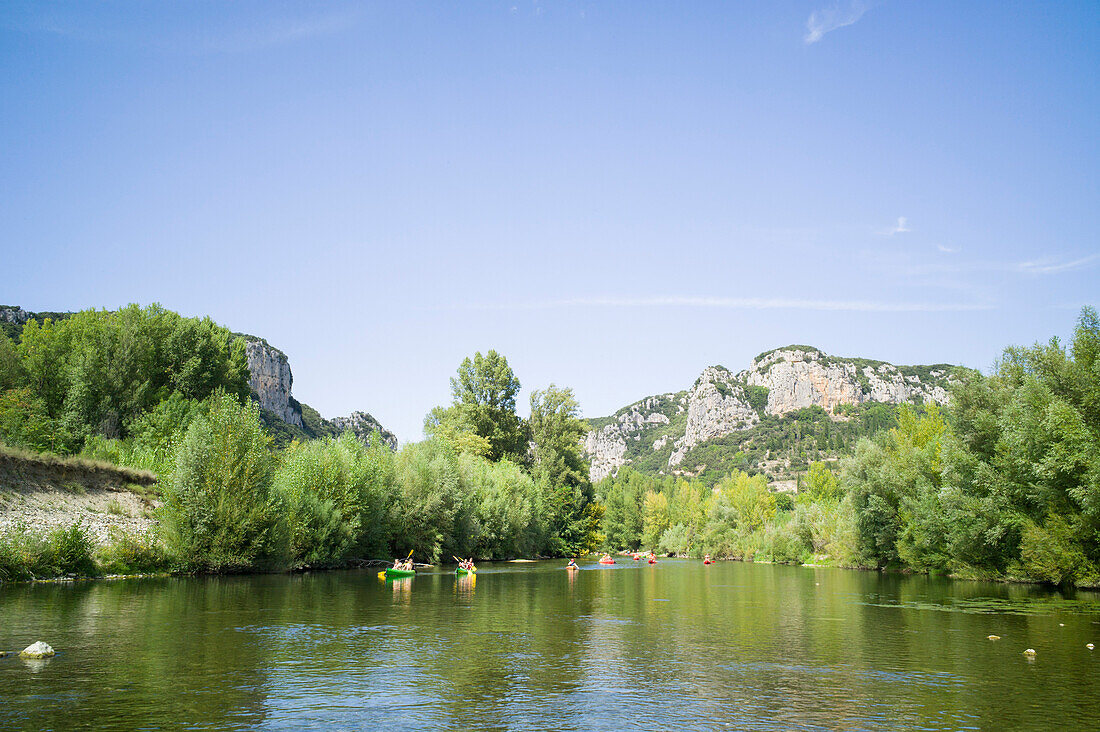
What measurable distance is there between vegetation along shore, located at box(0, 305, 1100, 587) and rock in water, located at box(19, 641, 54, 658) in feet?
68.5

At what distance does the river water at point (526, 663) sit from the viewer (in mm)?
14711

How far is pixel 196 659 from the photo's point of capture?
63.6 ft

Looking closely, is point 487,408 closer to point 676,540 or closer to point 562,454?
point 562,454

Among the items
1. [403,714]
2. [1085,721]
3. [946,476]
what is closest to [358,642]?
[403,714]

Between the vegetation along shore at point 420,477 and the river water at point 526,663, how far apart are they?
7.24 m

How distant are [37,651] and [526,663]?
12.1 m

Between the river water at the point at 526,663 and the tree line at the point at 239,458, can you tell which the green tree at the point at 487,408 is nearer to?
the tree line at the point at 239,458

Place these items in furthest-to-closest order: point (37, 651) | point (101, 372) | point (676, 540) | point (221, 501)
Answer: point (676, 540) < point (101, 372) < point (221, 501) < point (37, 651)

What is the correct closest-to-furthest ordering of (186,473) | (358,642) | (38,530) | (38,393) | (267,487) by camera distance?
(358,642) < (38,530) < (186,473) < (267,487) < (38,393)

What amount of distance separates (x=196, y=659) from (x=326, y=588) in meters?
22.7

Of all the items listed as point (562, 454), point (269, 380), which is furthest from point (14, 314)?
point (562, 454)

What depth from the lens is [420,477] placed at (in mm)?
71875

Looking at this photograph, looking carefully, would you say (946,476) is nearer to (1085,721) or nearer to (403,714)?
(1085,721)

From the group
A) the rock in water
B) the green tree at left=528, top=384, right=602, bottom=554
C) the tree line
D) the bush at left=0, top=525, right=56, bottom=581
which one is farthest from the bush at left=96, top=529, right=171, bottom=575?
the green tree at left=528, top=384, right=602, bottom=554
